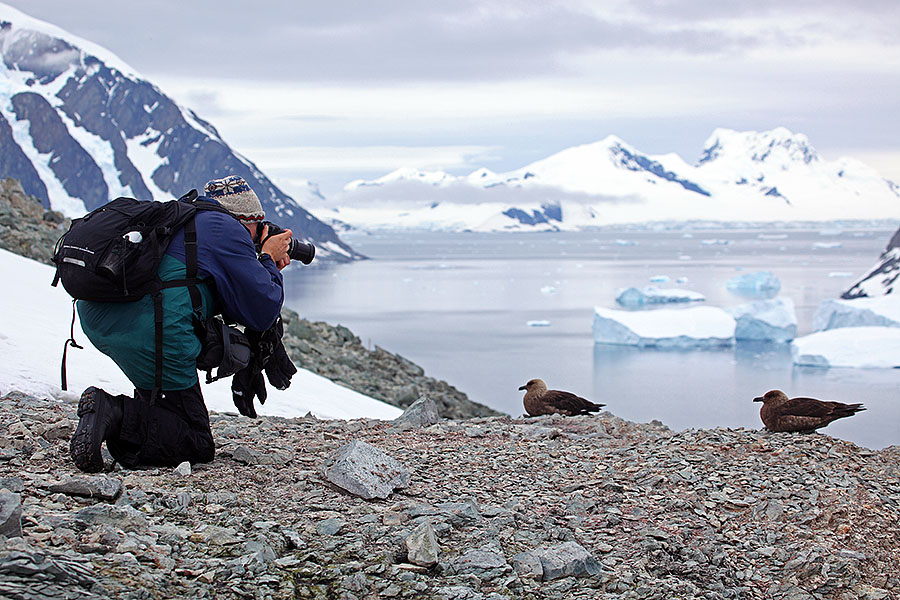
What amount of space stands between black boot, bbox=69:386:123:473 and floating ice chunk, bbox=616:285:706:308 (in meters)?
37.7

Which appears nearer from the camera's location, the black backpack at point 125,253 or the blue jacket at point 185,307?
the black backpack at point 125,253

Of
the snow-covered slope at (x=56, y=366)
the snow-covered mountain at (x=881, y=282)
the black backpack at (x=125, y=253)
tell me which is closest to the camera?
the black backpack at (x=125, y=253)

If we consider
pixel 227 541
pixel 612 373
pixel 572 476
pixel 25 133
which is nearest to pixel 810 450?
pixel 572 476

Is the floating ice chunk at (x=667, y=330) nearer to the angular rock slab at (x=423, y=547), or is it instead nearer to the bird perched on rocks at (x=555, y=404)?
the bird perched on rocks at (x=555, y=404)

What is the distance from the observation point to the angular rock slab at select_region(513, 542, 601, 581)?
3.24m

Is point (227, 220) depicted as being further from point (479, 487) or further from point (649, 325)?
point (649, 325)

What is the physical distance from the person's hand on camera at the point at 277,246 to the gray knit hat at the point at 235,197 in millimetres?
94

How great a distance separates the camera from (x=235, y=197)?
3.99 metres

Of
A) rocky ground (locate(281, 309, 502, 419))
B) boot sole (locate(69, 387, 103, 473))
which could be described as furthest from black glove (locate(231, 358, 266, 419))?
rocky ground (locate(281, 309, 502, 419))

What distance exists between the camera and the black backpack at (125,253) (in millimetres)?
3480

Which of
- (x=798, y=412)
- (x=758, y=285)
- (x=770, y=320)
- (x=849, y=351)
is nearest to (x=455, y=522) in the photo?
(x=798, y=412)

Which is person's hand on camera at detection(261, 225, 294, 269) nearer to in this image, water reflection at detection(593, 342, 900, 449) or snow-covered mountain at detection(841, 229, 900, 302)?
water reflection at detection(593, 342, 900, 449)

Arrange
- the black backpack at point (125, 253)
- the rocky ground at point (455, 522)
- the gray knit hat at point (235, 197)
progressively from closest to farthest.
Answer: the rocky ground at point (455, 522) → the black backpack at point (125, 253) → the gray knit hat at point (235, 197)

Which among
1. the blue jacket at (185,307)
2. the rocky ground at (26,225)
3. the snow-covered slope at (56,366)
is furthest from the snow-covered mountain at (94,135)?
the blue jacket at (185,307)
